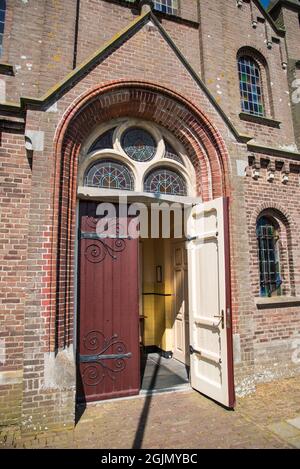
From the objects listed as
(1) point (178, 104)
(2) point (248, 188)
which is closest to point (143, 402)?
(2) point (248, 188)

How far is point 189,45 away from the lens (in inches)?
270

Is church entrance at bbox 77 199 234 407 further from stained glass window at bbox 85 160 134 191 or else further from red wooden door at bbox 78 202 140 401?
stained glass window at bbox 85 160 134 191

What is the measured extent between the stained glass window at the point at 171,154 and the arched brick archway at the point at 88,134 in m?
0.22

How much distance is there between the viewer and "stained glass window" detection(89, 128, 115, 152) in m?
5.39

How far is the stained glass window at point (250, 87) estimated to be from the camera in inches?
297

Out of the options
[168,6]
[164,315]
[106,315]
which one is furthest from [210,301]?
[168,6]

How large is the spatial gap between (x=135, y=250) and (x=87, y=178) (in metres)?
1.50

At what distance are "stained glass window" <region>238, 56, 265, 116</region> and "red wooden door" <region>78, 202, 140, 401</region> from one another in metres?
4.73

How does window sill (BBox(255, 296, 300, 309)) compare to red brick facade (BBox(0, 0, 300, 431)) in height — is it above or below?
below

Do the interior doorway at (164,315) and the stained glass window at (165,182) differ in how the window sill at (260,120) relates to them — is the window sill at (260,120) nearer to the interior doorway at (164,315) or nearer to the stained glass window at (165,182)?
the stained glass window at (165,182)

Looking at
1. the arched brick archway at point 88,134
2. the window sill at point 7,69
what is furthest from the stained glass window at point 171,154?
the window sill at point 7,69

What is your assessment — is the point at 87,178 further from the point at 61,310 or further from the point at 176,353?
the point at 176,353

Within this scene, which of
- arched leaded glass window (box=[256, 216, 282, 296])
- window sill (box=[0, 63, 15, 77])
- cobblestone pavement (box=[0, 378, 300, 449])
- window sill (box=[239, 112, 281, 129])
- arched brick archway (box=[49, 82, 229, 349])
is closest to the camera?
cobblestone pavement (box=[0, 378, 300, 449])

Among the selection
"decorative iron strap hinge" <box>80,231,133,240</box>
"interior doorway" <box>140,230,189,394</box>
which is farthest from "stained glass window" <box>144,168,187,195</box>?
"interior doorway" <box>140,230,189,394</box>
